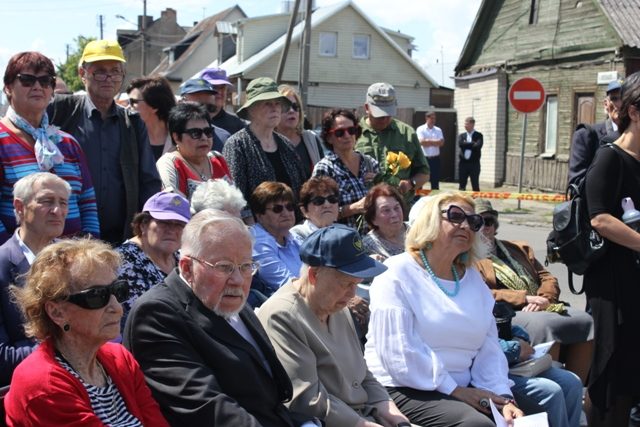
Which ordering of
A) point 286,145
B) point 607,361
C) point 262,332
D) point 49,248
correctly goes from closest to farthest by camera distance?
point 49,248, point 262,332, point 607,361, point 286,145

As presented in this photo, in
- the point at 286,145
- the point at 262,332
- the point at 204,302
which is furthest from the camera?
the point at 286,145

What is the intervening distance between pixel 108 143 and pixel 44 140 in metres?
0.75

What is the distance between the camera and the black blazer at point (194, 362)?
2926mm

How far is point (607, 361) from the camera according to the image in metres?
4.28

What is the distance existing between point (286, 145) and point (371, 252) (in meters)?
1.22

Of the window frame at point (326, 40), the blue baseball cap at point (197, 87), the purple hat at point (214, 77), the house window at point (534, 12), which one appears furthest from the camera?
the window frame at point (326, 40)

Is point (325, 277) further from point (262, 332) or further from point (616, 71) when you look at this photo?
point (616, 71)

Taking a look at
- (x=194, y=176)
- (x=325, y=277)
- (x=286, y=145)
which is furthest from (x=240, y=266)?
(x=286, y=145)

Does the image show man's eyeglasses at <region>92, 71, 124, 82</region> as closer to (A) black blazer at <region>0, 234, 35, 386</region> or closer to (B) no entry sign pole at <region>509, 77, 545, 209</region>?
(A) black blazer at <region>0, 234, 35, 386</region>

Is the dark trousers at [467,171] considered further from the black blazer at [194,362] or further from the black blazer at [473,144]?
the black blazer at [194,362]

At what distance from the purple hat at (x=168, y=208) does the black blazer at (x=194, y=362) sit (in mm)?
979

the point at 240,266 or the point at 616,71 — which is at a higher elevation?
the point at 616,71

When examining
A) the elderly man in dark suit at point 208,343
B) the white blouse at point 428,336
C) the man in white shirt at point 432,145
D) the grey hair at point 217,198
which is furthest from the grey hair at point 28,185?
the man in white shirt at point 432,145

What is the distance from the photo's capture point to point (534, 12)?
923 inches
